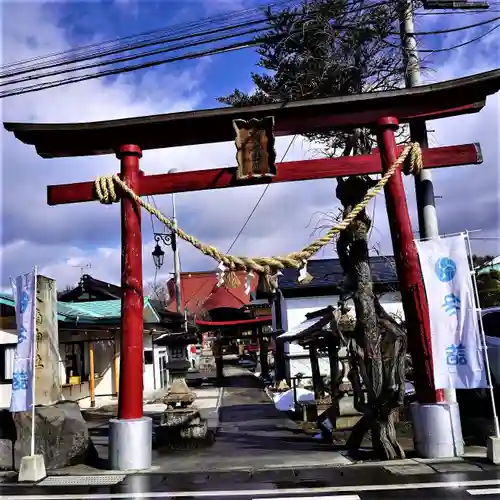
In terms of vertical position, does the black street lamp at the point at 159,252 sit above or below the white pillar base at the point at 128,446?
above

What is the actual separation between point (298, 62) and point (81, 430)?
9763 mm

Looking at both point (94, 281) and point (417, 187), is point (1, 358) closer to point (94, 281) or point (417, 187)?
point (94, 281)

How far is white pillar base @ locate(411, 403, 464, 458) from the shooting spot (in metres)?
8.12

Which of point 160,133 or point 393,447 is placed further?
point 160,133

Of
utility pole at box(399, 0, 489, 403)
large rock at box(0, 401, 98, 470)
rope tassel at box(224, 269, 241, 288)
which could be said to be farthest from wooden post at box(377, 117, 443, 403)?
large rock at box(0, 401, 98, 470)

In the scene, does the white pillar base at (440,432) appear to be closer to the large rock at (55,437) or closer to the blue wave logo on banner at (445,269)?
the blue wave logo on banner at (445,269)

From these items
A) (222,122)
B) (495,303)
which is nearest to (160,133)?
(222,122)

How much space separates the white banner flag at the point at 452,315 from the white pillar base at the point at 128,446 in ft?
16.3

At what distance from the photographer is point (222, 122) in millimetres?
9594

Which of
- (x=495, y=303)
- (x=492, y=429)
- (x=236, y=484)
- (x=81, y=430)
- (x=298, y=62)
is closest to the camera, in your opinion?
(x=236, y=484)

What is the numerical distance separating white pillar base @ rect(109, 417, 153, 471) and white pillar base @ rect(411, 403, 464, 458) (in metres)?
4.63

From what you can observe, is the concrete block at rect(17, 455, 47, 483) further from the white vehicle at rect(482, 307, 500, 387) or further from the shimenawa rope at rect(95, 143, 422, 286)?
the white vehicle at rect(482, 307, 500, 387)

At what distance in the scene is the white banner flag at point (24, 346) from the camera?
844 cm

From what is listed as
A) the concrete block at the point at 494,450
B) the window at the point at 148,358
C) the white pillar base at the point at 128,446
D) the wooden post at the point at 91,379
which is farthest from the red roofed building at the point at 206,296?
the concrete block at the point at 494,450
